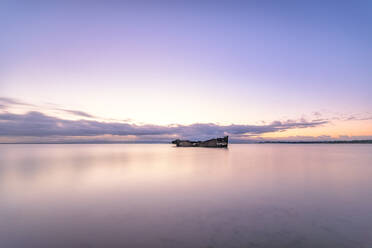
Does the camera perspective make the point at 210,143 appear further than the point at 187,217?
Yes

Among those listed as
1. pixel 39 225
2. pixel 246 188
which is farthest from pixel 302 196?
pixel 39 225

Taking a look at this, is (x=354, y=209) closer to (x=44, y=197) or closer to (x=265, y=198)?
(x=265, y=198)

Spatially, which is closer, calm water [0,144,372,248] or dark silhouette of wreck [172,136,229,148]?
calm water [0,144,372,248]

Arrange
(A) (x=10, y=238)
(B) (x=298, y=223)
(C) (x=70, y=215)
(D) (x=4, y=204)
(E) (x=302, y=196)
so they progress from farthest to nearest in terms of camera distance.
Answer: (E) (x=302, y=196)
(D) (x=4, y=204)
(C) (x=70, y=215)
(B) (x=298, y=223)
(A) (x=10, y=238)

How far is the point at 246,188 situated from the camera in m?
14.4

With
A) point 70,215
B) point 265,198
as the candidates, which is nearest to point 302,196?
point 265,198

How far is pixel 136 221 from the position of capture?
26.6ft

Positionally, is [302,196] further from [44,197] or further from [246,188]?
[44,197]

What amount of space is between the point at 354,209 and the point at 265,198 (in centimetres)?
410

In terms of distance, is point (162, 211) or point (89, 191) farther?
point (89, 191)

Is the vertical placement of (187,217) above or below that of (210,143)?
below

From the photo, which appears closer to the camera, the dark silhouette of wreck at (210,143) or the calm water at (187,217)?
the calm water at (187,217)

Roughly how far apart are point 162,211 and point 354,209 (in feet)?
31.0

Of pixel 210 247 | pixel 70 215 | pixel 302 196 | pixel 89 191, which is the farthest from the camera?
pixel 89 191
